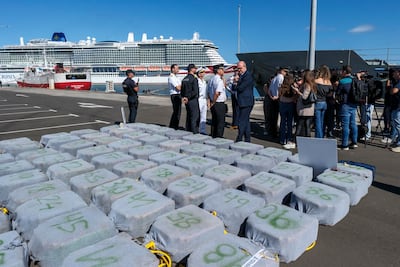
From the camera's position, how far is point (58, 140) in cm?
491

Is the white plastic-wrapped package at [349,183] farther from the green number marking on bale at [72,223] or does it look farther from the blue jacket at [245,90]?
the green number marking on bale at [72,223]

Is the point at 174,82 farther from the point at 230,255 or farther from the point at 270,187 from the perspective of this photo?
the point at 230,255

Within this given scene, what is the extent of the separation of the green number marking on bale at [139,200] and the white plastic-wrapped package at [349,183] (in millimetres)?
1972

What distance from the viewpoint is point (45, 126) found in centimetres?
837

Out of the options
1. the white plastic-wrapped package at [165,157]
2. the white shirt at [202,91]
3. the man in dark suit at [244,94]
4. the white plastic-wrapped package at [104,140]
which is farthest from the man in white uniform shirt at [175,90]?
the white plastic-wrapped package at [165,157]

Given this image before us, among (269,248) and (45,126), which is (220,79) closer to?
(269,248)

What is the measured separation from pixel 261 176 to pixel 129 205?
5.06 feet

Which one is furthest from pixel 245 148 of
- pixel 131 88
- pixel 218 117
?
pixel 131 88

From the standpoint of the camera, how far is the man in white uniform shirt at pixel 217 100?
5785 millimetres

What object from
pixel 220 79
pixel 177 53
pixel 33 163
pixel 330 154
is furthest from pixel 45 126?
→ pixel 177 53

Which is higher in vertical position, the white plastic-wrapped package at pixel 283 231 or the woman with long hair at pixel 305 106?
the woman with long hair at pixel 305 106

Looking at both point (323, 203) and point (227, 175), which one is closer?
point (323, 203)

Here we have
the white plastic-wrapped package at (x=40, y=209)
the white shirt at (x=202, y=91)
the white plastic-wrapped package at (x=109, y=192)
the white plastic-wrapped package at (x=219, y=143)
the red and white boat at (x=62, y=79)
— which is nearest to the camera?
the white plastic-wrapped package at (x=40, y=209)

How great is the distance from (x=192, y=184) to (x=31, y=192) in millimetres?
1632
